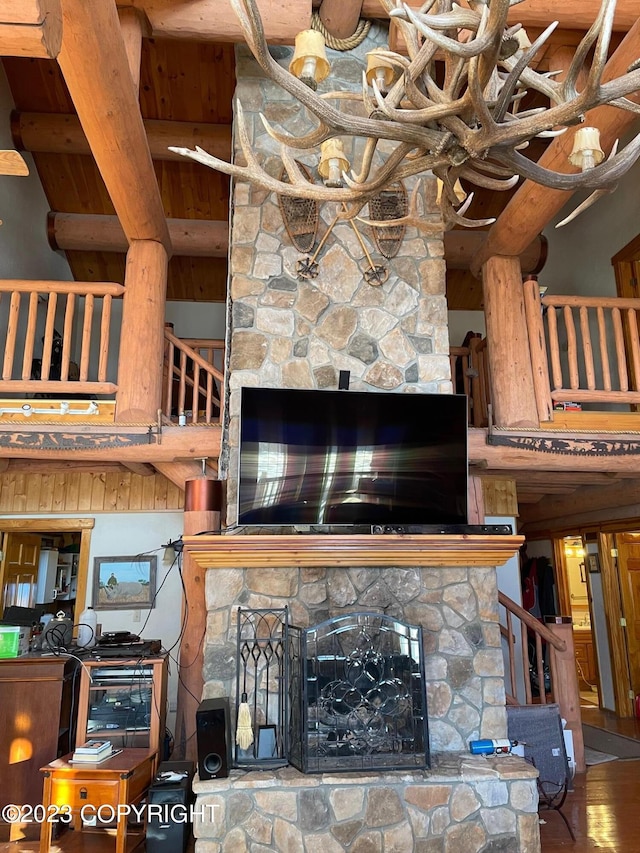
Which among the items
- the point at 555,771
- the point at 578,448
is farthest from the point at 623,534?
the point at 555,771

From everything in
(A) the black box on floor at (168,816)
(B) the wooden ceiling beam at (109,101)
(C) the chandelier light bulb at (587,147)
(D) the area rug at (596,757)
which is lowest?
(D) the area rug at (596,757)

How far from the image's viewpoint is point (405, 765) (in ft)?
10.6

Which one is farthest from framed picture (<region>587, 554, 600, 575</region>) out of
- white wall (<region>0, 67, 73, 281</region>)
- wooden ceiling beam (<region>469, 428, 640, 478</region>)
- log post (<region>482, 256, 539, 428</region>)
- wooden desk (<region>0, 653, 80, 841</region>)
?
white wall (<region>0, 67, 73, 281</region>)

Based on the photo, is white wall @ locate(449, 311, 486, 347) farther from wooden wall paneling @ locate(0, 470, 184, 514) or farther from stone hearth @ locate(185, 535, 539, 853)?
stone hearth @ locate(185, 535, 539, 853)

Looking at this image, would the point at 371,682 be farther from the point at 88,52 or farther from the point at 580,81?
the point at 580,81

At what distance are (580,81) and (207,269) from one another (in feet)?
16.0

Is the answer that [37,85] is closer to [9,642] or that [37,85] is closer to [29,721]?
[9,642]

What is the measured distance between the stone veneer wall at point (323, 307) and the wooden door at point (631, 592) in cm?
397

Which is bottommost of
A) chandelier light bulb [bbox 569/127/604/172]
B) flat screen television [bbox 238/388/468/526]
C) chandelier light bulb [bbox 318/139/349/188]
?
flat screen television [bbox 238/388/468/526]

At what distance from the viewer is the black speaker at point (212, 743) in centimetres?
308

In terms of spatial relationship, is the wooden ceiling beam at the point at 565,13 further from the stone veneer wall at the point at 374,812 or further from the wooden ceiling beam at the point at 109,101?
the stone veneer wall at the point at 374,812

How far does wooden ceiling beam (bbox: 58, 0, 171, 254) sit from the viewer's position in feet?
8.47

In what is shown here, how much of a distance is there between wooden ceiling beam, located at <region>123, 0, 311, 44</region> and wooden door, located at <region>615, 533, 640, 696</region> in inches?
231

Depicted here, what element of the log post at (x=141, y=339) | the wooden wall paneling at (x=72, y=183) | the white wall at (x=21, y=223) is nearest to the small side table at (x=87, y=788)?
the log post at (x=141, y=339)
